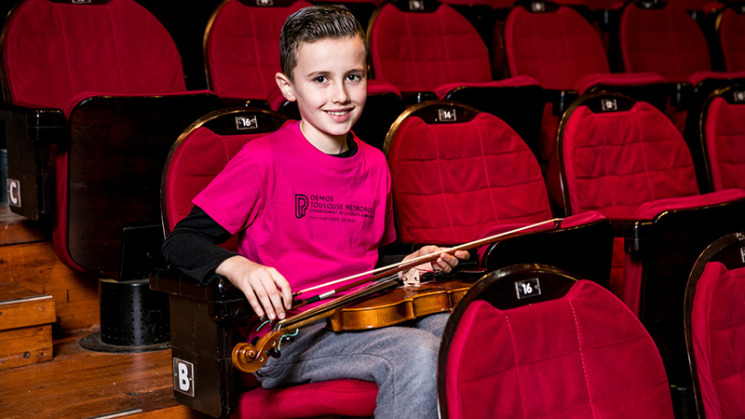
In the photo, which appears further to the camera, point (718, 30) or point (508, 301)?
point (718, 30)

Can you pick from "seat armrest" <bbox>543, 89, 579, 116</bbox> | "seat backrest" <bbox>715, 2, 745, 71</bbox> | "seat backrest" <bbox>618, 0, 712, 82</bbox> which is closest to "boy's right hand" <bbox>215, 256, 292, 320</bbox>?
"seat armrest" <bbox>543, 89, 579, 116</bbox>

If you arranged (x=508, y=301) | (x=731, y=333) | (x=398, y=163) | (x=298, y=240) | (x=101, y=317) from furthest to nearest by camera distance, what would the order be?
(x=101, y=317)
(x=398, y=163)
(x=298, y=240)
(x=731, y=333)
(x=508, y=301)

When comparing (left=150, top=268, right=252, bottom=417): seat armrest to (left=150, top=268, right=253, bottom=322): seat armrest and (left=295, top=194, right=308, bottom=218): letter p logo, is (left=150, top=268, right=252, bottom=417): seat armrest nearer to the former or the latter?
(left=150, top=268, right=253, bottom=322): seat armrest

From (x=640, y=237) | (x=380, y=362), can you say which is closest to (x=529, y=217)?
(x=640, y=237)

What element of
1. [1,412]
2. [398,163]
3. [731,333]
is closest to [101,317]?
[1,412]

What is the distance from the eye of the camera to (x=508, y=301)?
2.52 ft

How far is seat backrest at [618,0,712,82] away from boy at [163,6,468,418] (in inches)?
64.9

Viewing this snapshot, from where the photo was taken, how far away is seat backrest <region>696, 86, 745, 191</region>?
1.79m

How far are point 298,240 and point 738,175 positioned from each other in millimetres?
1188

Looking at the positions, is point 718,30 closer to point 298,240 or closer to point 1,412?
point 298,240

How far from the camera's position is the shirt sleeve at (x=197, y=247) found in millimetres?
903

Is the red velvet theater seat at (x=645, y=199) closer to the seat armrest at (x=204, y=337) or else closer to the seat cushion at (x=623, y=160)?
the seat cushion at (x=623, y=160)

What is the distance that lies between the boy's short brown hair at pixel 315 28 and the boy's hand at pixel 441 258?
11.1 inches

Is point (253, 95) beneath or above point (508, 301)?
above
